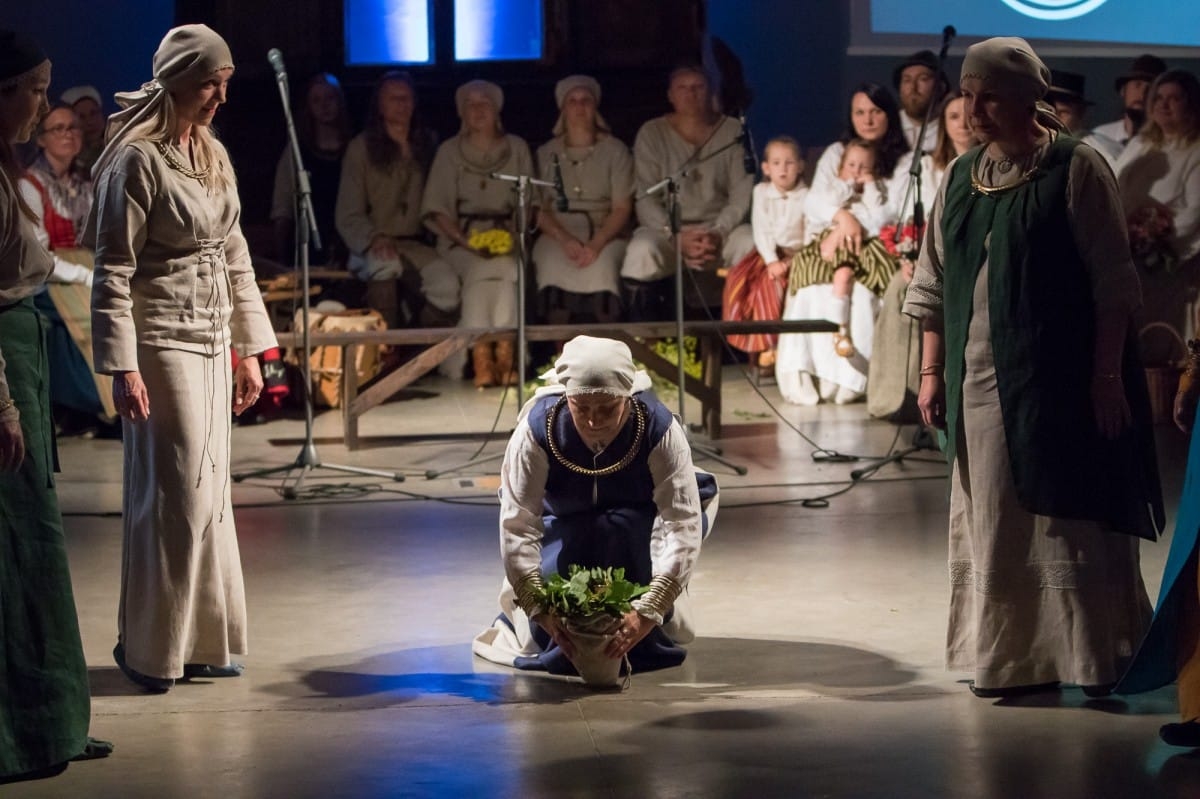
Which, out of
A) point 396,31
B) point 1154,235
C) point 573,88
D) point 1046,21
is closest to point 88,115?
point 396,31

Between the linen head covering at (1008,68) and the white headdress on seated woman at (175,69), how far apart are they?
5.54 ft

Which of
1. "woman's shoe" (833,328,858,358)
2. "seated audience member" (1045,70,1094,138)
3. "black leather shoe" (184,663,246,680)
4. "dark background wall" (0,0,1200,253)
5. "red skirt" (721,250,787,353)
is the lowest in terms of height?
"black leather shoe" (184,663,246,680)

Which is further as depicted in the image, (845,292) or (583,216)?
(583,216)

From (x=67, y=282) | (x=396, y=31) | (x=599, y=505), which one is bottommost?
(x=599, y=505)

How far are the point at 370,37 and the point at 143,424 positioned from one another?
7454 millimetres

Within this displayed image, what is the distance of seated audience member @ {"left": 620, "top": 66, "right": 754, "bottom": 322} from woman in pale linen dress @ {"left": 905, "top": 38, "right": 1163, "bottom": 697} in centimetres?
596

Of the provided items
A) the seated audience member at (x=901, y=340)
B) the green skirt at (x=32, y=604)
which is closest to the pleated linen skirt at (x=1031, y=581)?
the green skirt at (x=32, y=604)

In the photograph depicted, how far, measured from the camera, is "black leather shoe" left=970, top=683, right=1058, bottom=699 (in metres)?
4.39

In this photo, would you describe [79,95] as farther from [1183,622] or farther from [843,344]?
[1183,622]

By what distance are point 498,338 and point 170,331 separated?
3.79m

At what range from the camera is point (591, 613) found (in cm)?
449

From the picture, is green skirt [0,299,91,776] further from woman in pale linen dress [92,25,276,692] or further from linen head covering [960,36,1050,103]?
linen head covering [960,36,1050,103]

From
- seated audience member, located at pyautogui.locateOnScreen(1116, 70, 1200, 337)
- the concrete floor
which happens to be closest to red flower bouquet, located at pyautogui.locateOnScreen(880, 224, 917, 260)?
seated audience member, located at pyautogui.locateOnScreen(1116, 70, 1200, 337)

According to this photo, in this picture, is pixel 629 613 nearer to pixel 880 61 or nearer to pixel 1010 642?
pixel 1010 642
